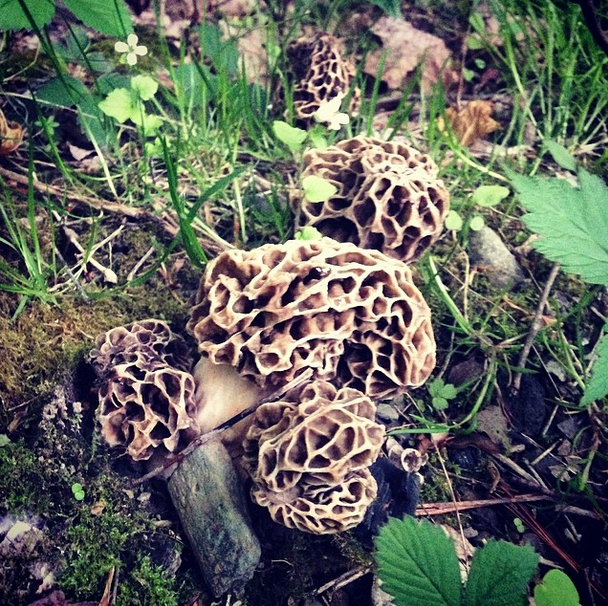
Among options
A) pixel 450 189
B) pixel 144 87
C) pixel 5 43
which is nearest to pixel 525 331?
pixel 450 189

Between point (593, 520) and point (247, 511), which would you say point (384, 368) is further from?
point (593, 520)

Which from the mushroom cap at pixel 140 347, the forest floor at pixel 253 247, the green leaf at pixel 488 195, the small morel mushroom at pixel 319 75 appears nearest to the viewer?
the forest floor at pixel 253 247

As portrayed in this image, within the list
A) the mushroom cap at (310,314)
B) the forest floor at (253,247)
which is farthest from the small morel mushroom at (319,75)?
the mushroom cap at (310,314)

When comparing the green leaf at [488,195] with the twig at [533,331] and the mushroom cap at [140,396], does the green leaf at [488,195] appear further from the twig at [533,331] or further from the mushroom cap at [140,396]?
the mushroom cap at [140,396]

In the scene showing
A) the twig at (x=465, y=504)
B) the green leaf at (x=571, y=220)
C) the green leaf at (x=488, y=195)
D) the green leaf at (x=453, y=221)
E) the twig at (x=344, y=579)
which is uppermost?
the green leaf at (x=571, y=220)

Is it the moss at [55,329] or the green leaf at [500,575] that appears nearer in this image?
the green leaf at [500,575]

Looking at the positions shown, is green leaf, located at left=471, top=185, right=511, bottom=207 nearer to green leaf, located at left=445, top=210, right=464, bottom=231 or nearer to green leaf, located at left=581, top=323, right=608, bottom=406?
green leaf, located at left=445, top=210, right=464, bottom=231
